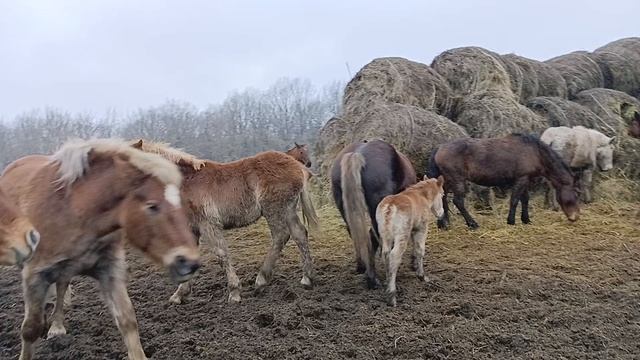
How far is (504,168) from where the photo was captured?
8.42m

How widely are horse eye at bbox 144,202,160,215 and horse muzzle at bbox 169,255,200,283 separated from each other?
30 cm

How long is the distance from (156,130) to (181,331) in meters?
22.8

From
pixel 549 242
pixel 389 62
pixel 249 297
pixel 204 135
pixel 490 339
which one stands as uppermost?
pixel 389 62

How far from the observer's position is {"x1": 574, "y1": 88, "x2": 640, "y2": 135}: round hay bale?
11.8m

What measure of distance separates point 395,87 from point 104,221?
7156 millimetres

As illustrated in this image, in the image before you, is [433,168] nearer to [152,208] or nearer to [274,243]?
[274,243]

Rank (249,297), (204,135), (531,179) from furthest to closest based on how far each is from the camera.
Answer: (204,135) < (531,179) < (249,297)

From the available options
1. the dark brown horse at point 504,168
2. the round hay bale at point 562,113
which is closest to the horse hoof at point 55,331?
the dark brown horse at point 504,168

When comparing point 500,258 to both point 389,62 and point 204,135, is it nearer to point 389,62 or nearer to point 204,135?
point 389,62

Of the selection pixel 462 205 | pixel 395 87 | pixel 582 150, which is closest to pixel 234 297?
pixel 462 205

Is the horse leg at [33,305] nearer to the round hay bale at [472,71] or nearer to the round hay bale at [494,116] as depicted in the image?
the round hay bale at [494,116]

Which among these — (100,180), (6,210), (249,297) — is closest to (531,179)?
(249,297)

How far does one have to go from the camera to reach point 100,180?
343 centimetres

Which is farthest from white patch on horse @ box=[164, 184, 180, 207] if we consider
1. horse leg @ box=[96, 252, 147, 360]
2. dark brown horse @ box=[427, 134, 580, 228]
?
dark brown horse @ box=[427, 134, 580, 228]
